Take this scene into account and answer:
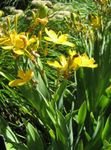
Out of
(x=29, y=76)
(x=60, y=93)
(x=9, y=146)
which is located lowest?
(x=9, y=146)

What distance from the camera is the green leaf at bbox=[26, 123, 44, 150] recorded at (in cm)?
132

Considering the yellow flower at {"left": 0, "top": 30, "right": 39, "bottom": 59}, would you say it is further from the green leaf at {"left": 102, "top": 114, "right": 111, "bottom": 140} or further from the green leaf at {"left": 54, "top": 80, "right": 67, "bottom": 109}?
the green leaf at {"left": 102, "top": 114, "right": 111, "bottom": 140}

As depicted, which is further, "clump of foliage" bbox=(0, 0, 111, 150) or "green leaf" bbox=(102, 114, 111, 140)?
"green leaf" bbox=(102, 114, 111, 140)

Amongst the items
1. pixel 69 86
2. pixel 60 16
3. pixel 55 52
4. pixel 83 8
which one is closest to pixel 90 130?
pixel 69 86

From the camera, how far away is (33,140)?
1341 millimetres

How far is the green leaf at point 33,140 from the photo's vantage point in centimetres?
132

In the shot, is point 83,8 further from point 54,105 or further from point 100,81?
point 54,105

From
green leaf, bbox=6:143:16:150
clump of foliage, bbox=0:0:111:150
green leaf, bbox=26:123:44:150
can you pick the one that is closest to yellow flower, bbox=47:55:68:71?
clump of foliage, bbox=0:0:111:150

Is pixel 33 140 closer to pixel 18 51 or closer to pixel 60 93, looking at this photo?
pixel 60 93

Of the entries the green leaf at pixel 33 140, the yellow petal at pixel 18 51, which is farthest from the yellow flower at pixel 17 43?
the green leaf at pixel 33 140

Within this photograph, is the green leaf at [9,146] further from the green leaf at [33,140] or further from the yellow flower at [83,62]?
the yellow flower at [83,62]

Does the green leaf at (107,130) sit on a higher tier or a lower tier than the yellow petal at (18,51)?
lower

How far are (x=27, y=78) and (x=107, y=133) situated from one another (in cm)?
45

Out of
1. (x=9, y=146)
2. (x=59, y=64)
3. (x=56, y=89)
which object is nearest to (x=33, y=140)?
(x=9, y=146)
